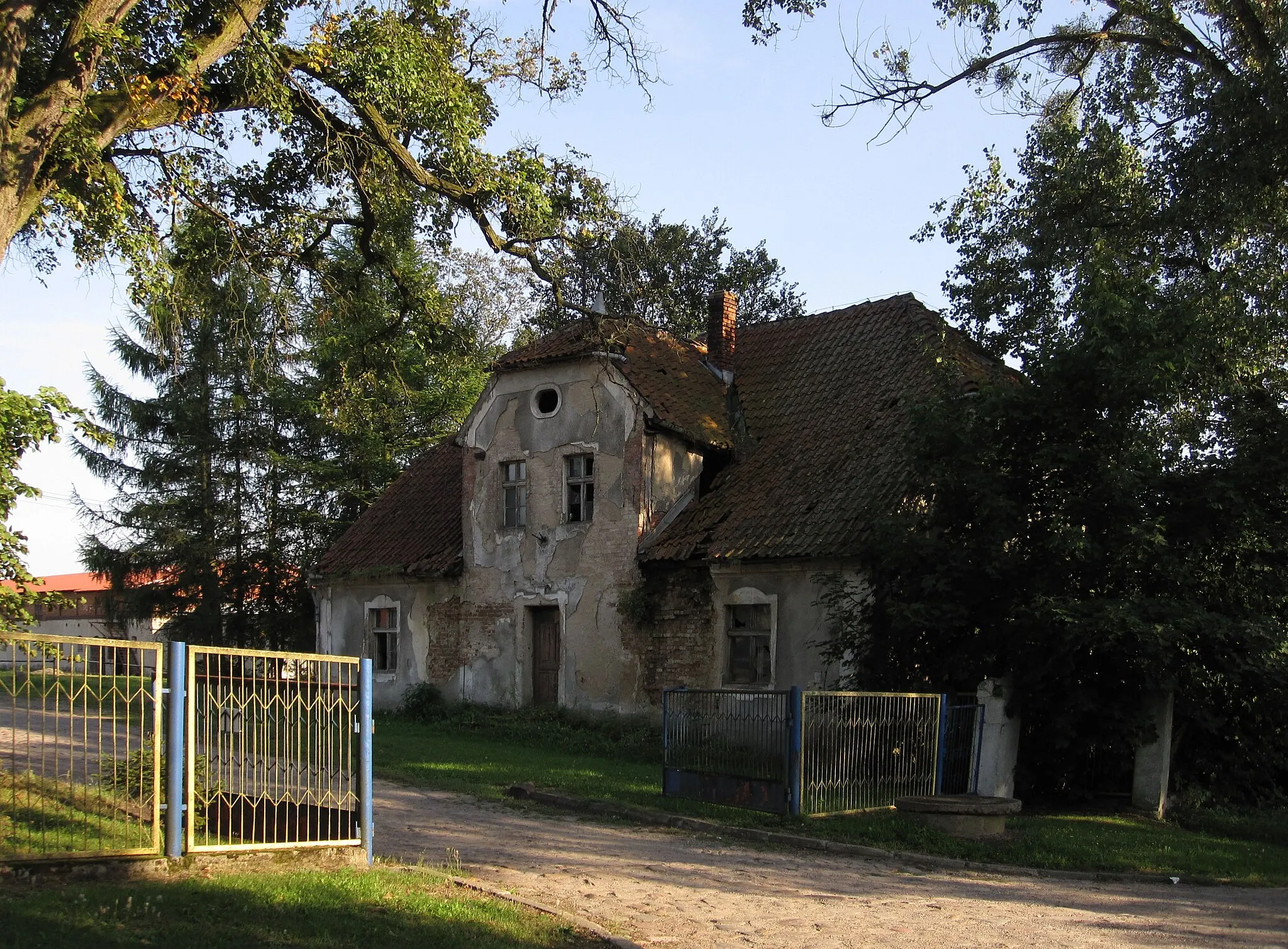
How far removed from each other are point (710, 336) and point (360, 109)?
12.9 meters

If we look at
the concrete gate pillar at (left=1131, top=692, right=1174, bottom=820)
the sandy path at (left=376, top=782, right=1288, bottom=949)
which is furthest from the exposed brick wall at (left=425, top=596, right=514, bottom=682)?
the concrete gate pillar at (left=1131, top=692, right=1174, bottom=820)

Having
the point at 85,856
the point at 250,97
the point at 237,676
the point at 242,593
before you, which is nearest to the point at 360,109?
the point at 250,97

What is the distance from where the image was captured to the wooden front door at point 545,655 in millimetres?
21844

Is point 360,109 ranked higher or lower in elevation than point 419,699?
higher

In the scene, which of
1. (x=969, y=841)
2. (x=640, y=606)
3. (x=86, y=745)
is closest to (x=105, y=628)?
(x=640, y=606)

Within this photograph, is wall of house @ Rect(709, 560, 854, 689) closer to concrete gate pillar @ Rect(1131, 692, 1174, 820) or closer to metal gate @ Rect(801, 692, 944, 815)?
metal gate @ Rect(801, 692, 944, 815)

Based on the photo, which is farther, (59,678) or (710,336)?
(710,336)

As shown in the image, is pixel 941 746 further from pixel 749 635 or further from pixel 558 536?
pixel 558 536

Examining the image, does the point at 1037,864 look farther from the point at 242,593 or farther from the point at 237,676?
the point at 242,593

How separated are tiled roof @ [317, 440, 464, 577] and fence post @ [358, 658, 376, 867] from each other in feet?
45.6

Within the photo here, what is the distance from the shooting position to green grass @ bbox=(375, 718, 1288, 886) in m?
11.7

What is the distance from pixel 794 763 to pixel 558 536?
991cm

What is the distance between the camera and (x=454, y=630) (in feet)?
76.0

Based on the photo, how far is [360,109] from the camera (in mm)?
12500
